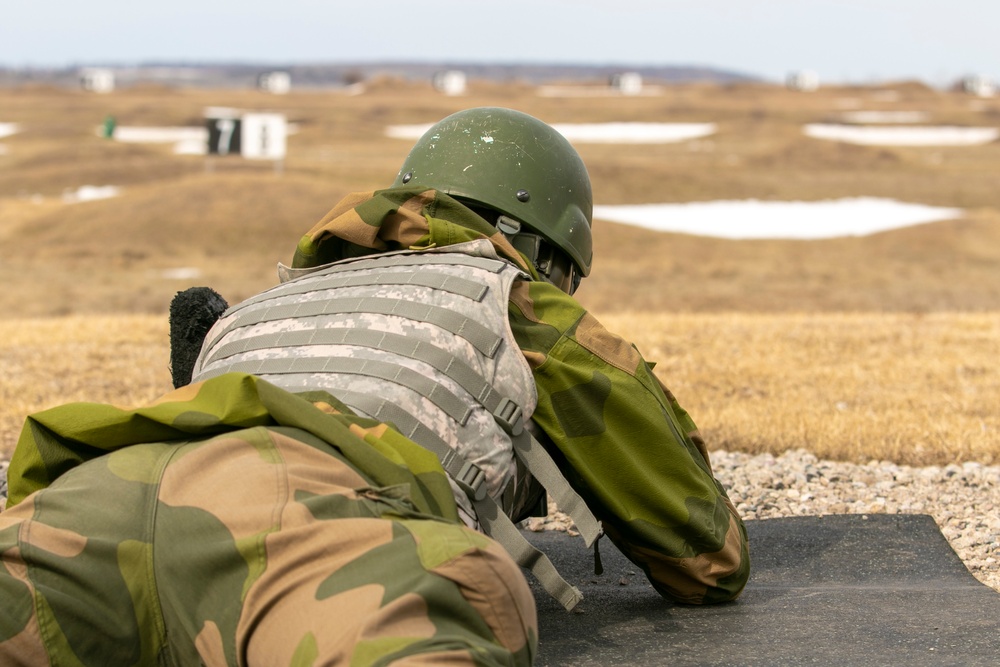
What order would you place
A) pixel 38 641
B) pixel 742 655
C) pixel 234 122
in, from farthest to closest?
pixel 234 122 → pixel 742 655 → pixel 38 641

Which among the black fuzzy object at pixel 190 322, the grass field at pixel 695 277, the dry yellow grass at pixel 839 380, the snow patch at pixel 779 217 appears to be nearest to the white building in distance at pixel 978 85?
the grass field at pixel 695 277

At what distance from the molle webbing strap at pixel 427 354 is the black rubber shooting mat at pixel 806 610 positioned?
68 centimetres

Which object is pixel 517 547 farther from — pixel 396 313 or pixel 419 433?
pixel 396 313

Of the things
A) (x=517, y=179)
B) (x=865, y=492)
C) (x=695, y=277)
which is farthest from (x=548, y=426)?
(x=695, y=277)

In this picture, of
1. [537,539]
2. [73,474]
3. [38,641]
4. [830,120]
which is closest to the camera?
[38,641]

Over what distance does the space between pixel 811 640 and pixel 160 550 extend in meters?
1.69

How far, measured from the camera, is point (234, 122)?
25.9 meters

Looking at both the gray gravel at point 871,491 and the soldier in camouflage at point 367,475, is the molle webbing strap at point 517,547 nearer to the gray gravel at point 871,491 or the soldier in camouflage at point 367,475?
the soldier in camouflage at point 367,475

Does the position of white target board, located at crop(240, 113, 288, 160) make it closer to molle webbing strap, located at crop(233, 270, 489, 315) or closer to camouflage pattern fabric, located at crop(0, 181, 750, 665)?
molle webbing strap, located at crop(233, 270, 489, 315)

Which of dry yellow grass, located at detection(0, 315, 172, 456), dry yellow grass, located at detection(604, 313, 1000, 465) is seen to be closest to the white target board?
dry yellow grass, located at detection(0, 315, 172, 456)

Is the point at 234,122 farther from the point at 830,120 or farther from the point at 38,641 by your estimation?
the point at 830,120

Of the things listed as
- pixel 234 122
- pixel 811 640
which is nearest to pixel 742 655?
pixel 811 640

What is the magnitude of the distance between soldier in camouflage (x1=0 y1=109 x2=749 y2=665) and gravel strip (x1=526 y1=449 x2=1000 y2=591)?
5.12ft

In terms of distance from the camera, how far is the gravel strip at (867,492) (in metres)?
4.57
